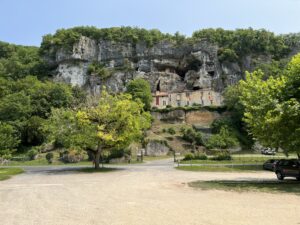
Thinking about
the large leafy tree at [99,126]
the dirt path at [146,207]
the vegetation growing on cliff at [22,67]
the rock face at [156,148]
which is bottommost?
the dirt path at [146,207]

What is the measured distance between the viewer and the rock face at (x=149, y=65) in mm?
91812

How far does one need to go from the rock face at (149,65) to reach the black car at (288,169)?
223ft

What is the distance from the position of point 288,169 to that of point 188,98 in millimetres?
66180

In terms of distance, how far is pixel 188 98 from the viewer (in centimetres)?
8812

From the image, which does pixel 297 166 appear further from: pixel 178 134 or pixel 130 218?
pixel 178 134

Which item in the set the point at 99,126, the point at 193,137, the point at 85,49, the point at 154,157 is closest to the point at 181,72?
the point at 85,49

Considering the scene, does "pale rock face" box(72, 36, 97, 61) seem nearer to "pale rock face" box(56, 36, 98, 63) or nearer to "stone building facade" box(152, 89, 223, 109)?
"pale rock face" box(56, 36, 98, 63)

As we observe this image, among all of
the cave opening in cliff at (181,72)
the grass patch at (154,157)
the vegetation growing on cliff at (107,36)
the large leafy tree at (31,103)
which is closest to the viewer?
the grass patch at (154,157)

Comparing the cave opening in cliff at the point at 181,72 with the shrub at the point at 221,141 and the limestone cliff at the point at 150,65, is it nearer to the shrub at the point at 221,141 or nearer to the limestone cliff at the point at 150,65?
the limestone cliff at the point at 150,65

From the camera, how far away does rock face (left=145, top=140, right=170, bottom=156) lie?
189ft

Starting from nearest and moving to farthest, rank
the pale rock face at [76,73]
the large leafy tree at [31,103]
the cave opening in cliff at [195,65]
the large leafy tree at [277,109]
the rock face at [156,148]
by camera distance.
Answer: the large leafy tree at [277,109], the rock face at [156,148], the large leafy tree at [31,103], the cave opening in cliff at [195,65], the pale rock face at [76,73]

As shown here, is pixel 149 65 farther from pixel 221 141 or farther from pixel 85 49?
pixel 221 141

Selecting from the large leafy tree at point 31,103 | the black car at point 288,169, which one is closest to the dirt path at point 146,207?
the black car at point 288,169

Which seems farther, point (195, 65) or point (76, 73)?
point (76, 73)
